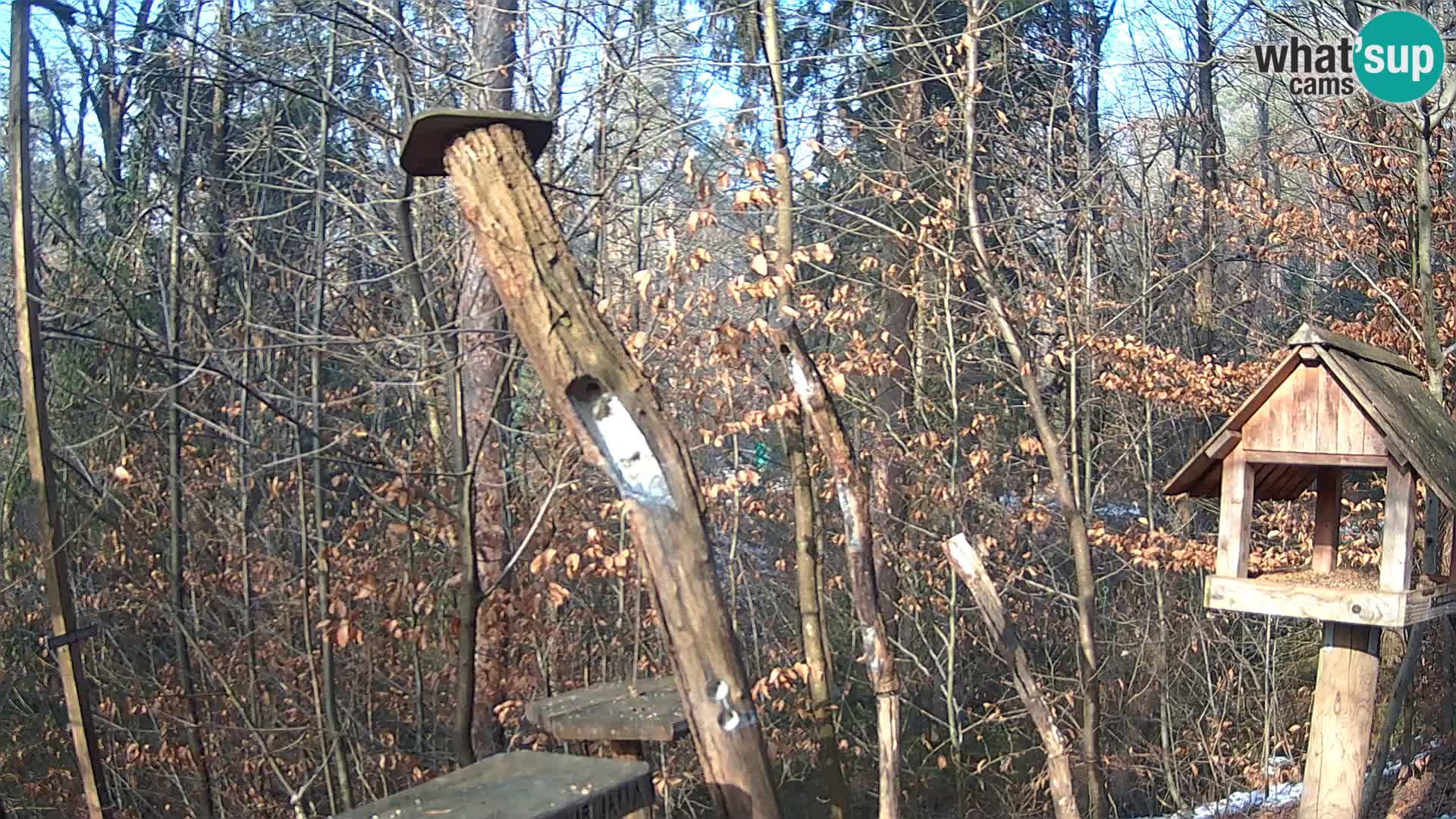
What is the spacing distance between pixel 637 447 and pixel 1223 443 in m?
2.83

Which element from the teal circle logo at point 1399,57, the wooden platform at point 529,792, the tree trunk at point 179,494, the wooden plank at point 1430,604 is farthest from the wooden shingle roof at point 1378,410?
the tree trunk at point 179,494

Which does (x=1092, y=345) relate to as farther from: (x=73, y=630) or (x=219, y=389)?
(x=73, y=630)

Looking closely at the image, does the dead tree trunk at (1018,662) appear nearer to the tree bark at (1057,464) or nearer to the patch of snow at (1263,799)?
the tree bark at (1057,464)

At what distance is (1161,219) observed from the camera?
10.0m

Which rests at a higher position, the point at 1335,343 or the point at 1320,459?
the point at 1335,343

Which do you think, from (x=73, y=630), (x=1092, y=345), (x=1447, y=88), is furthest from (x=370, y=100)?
(x=1447, y=88)

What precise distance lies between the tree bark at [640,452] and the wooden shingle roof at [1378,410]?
2.64 meters

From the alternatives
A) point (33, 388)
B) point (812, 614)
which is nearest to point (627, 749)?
point (33, 388)

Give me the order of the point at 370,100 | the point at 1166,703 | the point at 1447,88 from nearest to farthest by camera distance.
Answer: the point at 1447,88 < the point at 370,100 < the point at 1166,703

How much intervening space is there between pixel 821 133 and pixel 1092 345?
2.49m

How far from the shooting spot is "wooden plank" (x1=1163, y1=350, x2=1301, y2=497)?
458cm

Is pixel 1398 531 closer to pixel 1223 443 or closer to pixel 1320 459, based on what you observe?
pixel 1320 459

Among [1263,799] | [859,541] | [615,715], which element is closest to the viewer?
[615,715]

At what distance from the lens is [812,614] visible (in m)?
6.71
